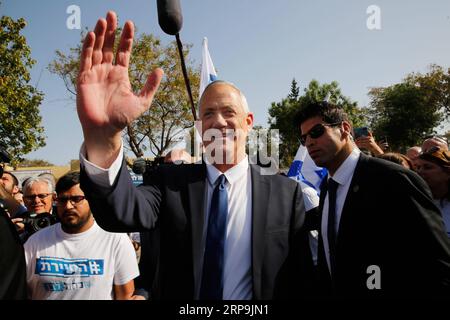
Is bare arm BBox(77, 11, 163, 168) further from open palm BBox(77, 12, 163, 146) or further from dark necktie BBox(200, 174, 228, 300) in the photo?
dark necktie BBox(200, 174, 228, 300)

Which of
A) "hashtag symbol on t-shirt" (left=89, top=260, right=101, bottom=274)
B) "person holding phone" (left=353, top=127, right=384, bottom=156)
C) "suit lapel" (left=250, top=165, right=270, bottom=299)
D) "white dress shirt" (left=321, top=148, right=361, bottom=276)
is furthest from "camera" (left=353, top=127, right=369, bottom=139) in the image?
"hashtag symbol on t-shirt" (left=89, top=260, right=101, bottom=274)

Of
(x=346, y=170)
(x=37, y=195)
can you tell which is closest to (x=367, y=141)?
(x=346, y=170)

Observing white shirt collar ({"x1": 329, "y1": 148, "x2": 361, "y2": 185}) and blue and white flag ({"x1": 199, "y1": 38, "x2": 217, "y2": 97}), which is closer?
white shirt collar ({"x1": 329, "y1": 148, "x2": 361, "y2": 185})

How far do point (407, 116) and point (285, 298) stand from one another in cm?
3967

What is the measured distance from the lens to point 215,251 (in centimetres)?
172

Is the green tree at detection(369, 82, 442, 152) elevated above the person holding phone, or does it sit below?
above

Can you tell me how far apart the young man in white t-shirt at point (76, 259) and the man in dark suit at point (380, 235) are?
1.54 m

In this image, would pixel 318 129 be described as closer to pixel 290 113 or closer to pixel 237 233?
pixel 237 233

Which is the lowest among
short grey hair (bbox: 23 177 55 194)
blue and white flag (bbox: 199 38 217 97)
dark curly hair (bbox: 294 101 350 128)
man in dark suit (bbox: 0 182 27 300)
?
man in dark suit (bbox: 0 182 27 300)

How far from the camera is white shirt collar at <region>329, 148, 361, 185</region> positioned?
7.87ft

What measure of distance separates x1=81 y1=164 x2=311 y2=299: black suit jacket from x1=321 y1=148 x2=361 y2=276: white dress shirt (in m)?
0.49

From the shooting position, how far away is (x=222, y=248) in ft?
5.66
